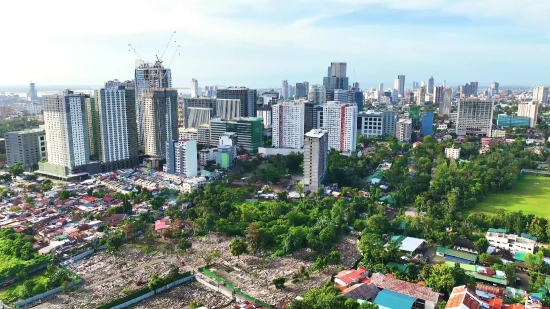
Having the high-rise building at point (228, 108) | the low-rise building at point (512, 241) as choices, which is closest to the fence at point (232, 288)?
the low-rise building at point (512, 241)

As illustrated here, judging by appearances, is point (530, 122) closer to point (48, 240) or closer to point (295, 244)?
point (295, 244)

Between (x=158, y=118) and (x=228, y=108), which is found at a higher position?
(x=228, y=108)

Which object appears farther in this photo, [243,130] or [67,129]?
[243,130]

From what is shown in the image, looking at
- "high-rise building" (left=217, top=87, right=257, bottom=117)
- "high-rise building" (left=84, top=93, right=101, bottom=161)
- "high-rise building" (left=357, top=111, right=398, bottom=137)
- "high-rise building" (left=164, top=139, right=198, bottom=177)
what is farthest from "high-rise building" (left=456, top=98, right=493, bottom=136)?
"high-rise building" (left=84, top=93, right=101, bottom=161)

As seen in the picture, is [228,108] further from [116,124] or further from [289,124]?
[116,124]

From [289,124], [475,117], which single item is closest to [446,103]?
[475,117]

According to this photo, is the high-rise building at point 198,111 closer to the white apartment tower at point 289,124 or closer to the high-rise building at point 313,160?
the white apartment tower at point 289,124

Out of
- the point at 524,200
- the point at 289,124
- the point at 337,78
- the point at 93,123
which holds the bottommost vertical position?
the point at 524,200
